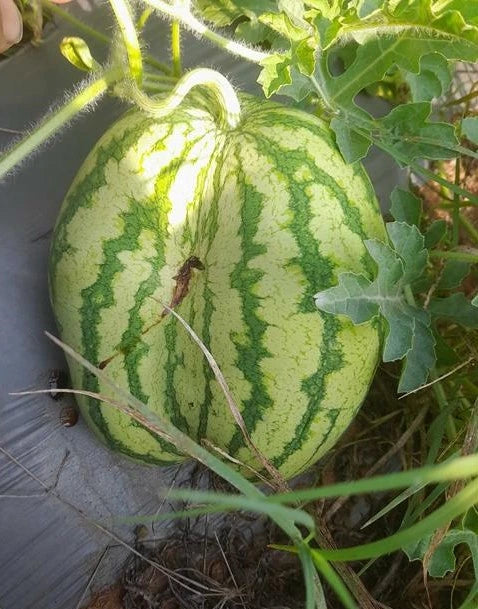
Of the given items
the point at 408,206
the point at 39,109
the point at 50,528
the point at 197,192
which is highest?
the point at 39,109

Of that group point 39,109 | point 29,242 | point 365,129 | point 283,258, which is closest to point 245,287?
point 283,258

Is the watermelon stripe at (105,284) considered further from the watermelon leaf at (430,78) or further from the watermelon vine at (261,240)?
the watermelon leaf at (430,78)

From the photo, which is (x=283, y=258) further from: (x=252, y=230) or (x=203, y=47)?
(x=203, y=47)

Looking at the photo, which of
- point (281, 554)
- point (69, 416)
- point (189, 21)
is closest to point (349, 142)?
point (189, 21)

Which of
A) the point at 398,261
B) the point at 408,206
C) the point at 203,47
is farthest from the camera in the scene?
the point at 203,47

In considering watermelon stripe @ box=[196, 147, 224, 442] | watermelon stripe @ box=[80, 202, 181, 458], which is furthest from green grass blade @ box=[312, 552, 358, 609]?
watermelon stripe @ box=[80, 202, 181, 458]

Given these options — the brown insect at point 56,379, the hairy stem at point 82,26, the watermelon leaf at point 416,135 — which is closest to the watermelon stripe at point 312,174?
the watermelon leaf at point 416,135
